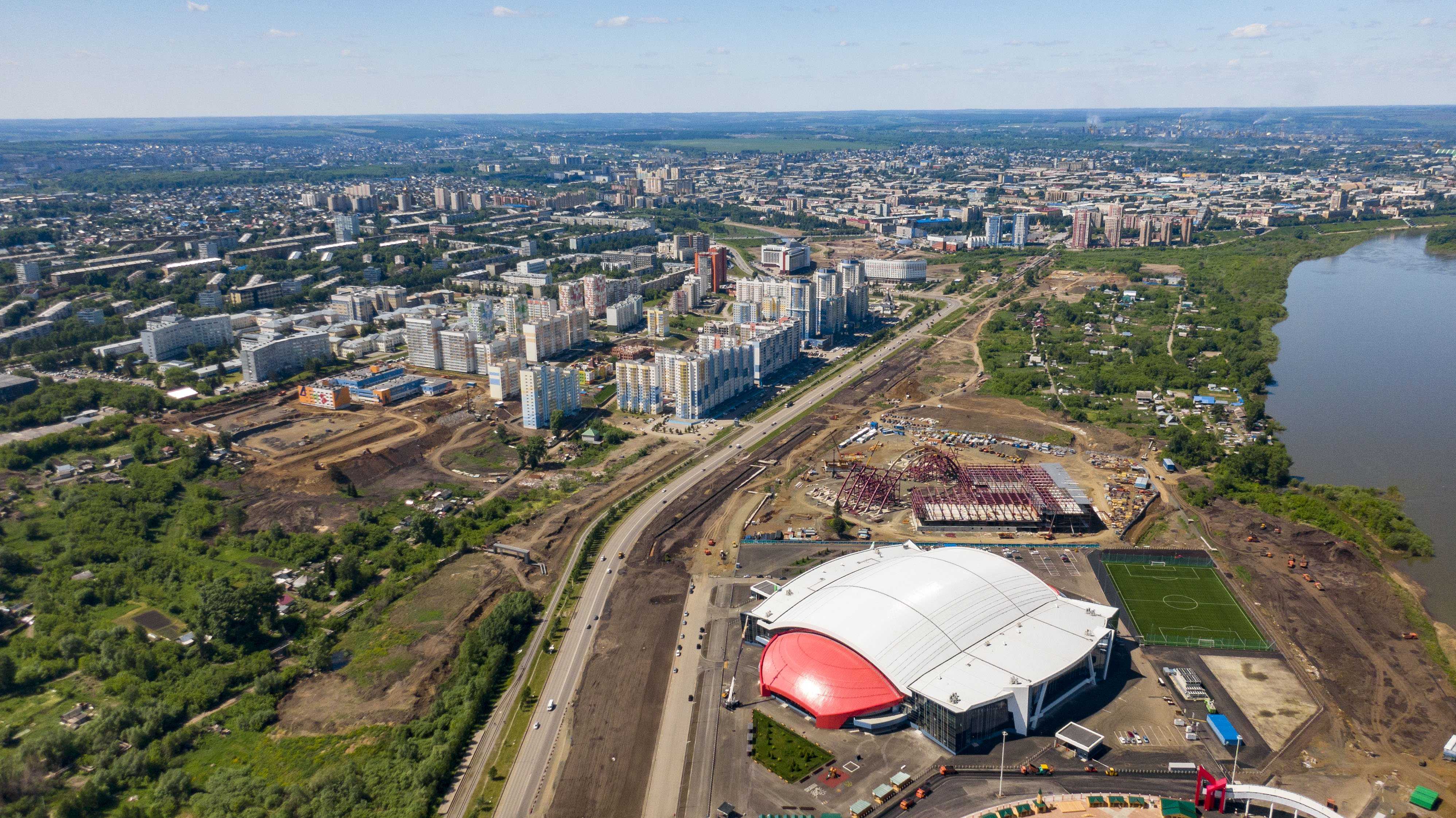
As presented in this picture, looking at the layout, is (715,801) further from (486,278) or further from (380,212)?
(380,212)

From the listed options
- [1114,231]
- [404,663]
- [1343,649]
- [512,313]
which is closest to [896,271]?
[1114,231]

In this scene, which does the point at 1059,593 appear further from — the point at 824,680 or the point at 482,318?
the point at 482,318

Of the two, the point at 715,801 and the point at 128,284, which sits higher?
the point at 128,284

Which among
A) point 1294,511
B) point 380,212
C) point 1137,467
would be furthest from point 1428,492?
point 380,212

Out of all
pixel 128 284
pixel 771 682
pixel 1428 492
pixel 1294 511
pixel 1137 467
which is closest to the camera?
pixel 771 682

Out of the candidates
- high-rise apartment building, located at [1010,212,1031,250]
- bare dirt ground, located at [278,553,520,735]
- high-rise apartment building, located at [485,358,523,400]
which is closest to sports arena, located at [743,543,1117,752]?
bare dirt ground, located at [278,553,520,735]

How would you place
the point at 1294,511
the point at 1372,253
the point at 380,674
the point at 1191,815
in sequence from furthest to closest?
1. the point at 1372,253
2. the point at 1294,511
3. the point at 380,674
4. the point at 1191,815

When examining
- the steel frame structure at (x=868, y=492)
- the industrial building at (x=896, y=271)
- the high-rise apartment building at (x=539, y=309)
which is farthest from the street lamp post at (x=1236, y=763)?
the industrial building at (x=896, y=271)
